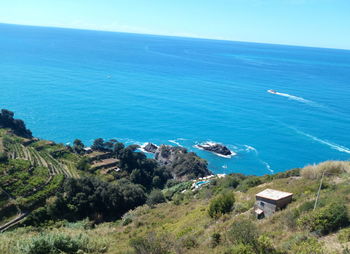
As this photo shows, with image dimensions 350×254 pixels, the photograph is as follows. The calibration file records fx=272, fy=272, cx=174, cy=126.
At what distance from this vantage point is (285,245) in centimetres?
1385

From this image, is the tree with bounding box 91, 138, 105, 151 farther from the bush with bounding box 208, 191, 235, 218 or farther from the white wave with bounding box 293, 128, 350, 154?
the white wave with bounding box 293, 128, 350, 154

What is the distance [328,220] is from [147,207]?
22663mm

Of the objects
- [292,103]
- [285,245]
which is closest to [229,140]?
[292,103]

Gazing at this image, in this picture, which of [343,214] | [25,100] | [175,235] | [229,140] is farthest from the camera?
[25,100]

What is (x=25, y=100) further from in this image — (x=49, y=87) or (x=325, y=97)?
(x=325, y=97)

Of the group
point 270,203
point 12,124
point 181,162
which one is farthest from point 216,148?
point 12,124

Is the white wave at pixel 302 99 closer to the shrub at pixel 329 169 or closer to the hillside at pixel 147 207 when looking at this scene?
the hillside at pixel 147 207

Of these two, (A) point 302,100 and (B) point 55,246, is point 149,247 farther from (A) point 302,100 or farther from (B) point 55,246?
(A) point 302,100

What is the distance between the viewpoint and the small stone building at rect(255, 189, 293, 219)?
1920cm

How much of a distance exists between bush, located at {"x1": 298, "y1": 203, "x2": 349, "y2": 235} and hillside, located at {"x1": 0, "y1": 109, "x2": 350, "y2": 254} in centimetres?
5

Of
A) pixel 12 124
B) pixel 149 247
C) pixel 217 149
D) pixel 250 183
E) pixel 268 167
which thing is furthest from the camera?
pixel 217 149

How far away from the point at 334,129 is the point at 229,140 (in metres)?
30.4

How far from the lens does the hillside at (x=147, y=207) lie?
14.9 metres

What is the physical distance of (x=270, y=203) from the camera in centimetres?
1927
